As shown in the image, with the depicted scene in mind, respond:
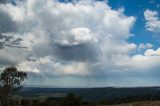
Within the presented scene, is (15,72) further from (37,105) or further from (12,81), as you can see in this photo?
(37,105)

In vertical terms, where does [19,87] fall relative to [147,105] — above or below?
above

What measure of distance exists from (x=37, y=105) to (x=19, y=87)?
36350 mm

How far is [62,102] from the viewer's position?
146m

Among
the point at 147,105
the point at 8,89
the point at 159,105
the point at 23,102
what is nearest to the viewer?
the point at 159,105

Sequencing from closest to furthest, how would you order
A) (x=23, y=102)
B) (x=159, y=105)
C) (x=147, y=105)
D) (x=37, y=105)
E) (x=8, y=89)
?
(x=159, y=105)
(x=147, y=105)
(x=8, y=89)
(x=37, y=105)
(x=23, y=102)

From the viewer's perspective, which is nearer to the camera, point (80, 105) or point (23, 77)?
point (23, 77)

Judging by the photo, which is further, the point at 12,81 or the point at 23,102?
the point at 23,102

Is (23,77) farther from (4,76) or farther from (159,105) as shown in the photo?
(159,105)

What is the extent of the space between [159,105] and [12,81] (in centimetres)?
5067

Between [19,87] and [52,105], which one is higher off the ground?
[19,87]

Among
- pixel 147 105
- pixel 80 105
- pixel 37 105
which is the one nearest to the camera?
pixel 147 105

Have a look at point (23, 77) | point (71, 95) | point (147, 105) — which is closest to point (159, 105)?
point (147, 105)

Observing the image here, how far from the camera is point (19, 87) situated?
10494cm

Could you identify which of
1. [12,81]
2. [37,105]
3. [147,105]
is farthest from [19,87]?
[147,105]
